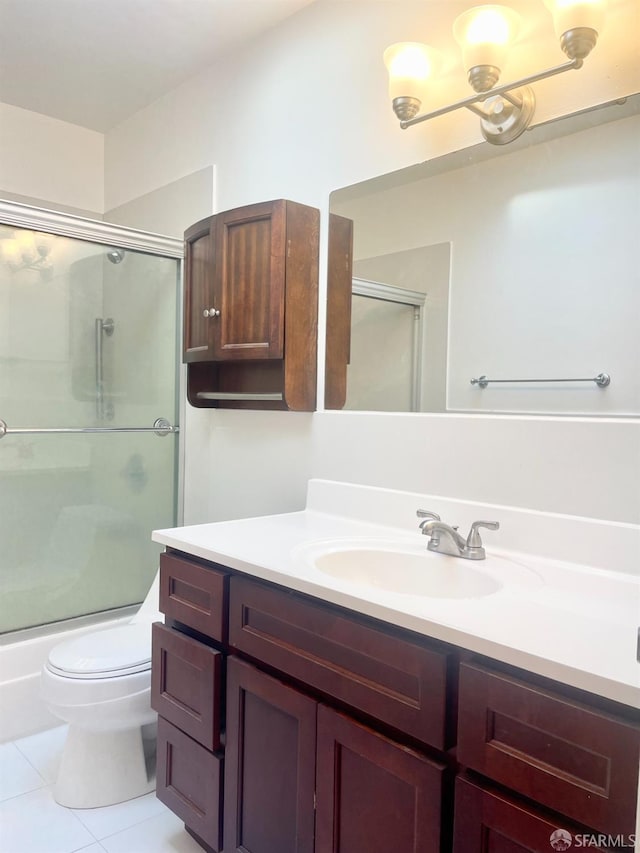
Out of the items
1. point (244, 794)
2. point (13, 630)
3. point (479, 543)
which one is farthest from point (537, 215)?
point (13, 630)

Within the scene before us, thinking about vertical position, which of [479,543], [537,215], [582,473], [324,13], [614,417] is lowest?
[479,543]

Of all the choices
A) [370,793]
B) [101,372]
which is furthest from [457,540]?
[101,372]

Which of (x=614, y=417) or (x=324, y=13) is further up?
(x=324, y=13)

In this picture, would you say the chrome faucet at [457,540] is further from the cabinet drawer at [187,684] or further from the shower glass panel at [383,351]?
the cabinet drawer at [187,684]

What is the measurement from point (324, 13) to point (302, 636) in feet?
6.15

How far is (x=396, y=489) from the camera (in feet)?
→ 5.49

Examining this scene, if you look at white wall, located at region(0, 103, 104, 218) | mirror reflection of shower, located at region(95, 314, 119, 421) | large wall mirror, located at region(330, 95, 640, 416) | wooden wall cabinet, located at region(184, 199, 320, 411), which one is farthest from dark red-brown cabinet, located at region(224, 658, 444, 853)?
white wall, located at region(0, 103, 104, 218)

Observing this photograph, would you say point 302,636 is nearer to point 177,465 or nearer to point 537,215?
point 537,215

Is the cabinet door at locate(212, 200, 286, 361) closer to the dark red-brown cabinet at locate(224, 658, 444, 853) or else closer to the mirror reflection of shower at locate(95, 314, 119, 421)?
the mirror reflection of shower at locate(95, 314, 119, 421)

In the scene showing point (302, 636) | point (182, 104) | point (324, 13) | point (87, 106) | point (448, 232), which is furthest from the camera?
point (87, 106)

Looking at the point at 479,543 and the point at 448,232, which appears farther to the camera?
the point at 448,232

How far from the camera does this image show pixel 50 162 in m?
2.94

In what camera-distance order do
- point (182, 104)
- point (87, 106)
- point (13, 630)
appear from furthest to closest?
point (87, 106) → point (182, 104) → point (13, 630)

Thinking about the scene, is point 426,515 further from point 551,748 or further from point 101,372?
point 101,372
